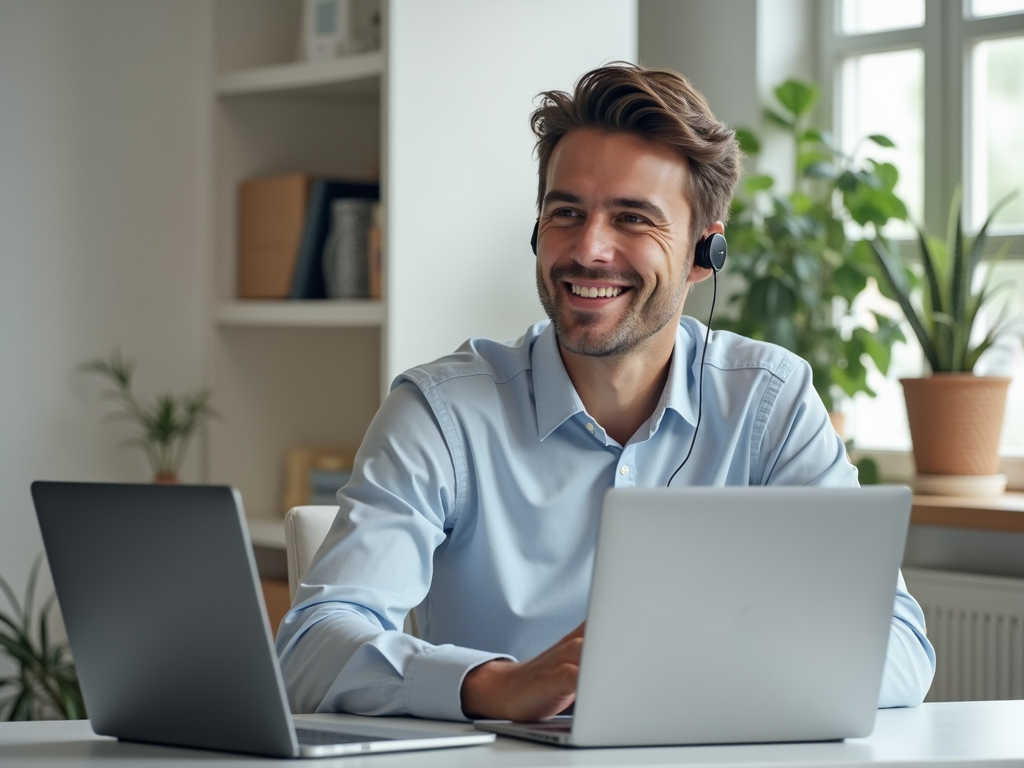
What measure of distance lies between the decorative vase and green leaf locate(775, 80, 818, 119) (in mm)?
714

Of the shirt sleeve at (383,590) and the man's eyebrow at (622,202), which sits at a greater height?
the man's eyebrow at (622,202)

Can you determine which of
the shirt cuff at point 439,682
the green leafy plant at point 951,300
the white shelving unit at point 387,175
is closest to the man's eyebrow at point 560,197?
the shirt cuff at point 439,682

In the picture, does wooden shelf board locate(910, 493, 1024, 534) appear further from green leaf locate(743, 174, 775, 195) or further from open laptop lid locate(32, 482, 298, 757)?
open laptop lid locate(32, 482, 298, 757)

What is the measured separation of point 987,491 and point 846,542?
2012 mm

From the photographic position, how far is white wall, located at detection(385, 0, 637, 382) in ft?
9.02

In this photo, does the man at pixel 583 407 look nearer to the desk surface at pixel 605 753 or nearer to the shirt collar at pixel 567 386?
the shirt collar at pixel 567 386

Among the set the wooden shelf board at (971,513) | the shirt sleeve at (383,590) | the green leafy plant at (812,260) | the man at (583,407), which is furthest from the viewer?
the green leafy plant at (812,260)

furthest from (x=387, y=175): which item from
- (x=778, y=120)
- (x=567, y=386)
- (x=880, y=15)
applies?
(x=880, y=15)

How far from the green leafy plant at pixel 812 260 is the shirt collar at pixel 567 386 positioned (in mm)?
1236

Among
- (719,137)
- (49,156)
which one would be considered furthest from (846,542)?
(49,156)

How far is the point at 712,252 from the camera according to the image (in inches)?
69.3

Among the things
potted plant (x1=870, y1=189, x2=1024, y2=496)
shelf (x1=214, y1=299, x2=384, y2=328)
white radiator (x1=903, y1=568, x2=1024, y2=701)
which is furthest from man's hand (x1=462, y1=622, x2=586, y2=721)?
potted plant (x1=870, y1=189, x2=1024, y2=496)

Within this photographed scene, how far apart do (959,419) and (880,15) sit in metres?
1.09

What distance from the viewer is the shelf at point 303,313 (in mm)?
2826
